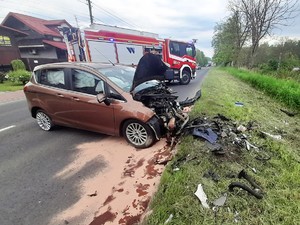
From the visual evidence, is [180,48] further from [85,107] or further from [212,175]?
[212,175]

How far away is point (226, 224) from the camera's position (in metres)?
2.21

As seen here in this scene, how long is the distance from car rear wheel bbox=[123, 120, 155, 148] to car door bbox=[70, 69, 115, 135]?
0.36 meters

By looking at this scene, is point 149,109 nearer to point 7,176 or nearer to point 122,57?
point 7,176

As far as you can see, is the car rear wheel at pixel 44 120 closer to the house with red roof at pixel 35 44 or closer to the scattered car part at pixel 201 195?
the scattered car part at pixel 201 195

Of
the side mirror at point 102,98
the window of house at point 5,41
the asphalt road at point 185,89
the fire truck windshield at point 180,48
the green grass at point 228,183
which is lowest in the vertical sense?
the asphalt road at point 185,89

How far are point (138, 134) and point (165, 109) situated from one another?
0.79 meters

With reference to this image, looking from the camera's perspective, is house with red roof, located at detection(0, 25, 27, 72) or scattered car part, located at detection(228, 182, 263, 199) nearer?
scattered car part, located at detection(228, 182, 263, 199)

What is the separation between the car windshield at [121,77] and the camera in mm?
4574

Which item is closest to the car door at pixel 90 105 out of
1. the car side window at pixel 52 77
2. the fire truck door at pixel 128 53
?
the car side window at pixel 52 77

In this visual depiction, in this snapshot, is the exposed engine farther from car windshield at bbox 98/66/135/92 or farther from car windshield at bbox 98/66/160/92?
car windshield at bbox 98/66/135/92

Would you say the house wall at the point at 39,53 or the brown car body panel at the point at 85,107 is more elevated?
the house wall at the point at 39,53

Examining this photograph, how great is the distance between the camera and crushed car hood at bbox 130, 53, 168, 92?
439cm

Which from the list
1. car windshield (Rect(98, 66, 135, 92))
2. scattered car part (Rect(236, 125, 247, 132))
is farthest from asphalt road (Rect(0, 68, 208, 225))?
scattered car part (Rect(236, 125, 247, 132))

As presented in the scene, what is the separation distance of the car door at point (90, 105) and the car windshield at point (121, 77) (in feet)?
0.86
